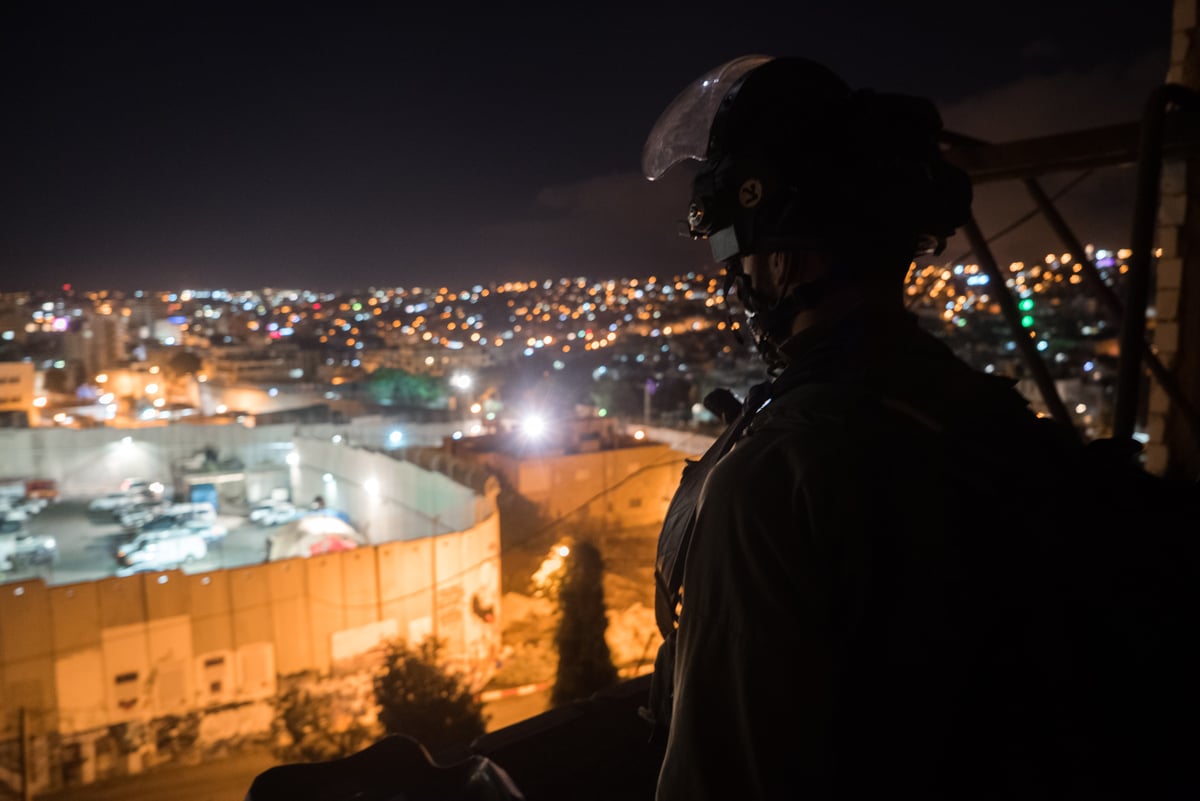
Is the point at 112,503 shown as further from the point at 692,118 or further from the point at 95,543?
the point at 692,118

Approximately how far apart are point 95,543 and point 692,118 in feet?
70.3

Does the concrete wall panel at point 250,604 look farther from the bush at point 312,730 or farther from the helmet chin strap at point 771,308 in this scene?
the helmet chin strap at point 771,308

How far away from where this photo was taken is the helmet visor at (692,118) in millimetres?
1547

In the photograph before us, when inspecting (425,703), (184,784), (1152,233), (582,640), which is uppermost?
(1152,233)

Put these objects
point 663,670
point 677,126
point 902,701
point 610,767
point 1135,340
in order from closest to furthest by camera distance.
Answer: point 902,701
point 663,670
point 677,126
point 1135,340
point 610,767

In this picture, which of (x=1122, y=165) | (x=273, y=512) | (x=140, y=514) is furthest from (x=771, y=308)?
(x=140, y=514)

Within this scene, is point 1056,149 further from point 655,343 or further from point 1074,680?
point 655,343

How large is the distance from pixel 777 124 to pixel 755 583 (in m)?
0.82

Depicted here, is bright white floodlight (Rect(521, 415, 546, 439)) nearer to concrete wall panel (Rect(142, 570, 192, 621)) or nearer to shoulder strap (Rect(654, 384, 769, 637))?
concrete wall panel (Rect(142, 570, 192, 621))

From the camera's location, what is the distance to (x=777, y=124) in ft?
4.38

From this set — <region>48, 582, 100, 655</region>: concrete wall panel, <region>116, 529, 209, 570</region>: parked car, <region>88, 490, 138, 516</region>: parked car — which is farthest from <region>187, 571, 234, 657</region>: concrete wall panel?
<region>88, 490, 138, 516</region>: parked car

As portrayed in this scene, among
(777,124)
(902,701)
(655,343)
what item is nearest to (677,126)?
(777,124)

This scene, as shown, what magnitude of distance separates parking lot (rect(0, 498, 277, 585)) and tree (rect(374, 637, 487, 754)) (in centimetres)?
675

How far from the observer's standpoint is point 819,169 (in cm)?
130
